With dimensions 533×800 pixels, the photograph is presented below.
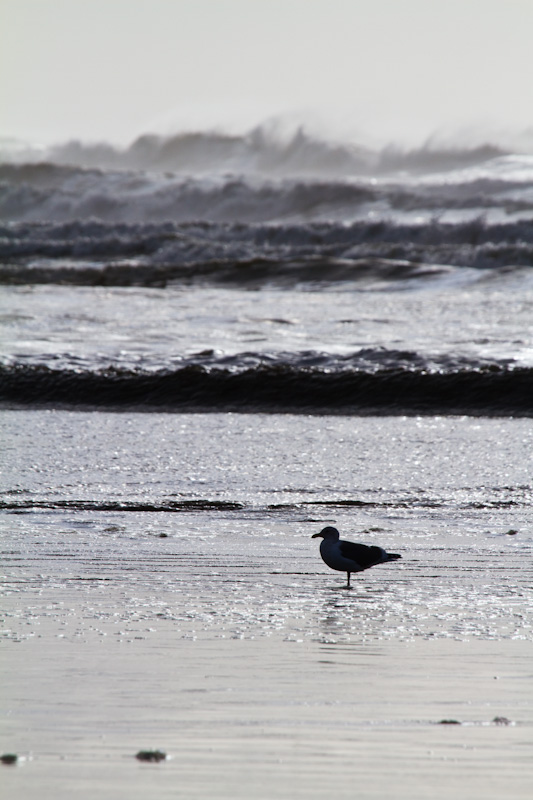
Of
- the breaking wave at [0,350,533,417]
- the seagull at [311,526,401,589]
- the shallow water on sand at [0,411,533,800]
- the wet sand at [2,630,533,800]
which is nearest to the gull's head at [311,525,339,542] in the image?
the seagull at [311,526,401,589]

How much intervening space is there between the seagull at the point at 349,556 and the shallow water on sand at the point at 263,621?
0.11 m

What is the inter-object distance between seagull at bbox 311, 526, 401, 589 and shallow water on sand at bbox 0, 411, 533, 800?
0.36 ft

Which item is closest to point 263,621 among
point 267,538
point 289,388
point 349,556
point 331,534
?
point 349,556

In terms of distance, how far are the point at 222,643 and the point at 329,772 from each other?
1174 mm

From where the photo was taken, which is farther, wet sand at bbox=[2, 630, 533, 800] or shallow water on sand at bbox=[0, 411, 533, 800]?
shallow water on sand at bbox=[0, 411, 533, 800]

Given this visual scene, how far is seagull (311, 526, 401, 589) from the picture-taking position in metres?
4.70

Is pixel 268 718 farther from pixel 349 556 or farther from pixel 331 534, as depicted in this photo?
pixel 331 534

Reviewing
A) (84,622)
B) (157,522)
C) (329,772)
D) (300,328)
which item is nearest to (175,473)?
(157,522)

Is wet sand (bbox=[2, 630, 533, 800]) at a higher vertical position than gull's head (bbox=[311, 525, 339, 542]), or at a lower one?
lower

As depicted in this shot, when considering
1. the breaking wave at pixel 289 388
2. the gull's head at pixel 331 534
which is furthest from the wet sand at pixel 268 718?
the breaking wave at pixel 289 388

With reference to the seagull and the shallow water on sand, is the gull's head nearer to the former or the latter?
the seagull

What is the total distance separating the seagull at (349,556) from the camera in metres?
4.70

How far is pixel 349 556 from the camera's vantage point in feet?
15.4

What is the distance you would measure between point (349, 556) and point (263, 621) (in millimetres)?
791
